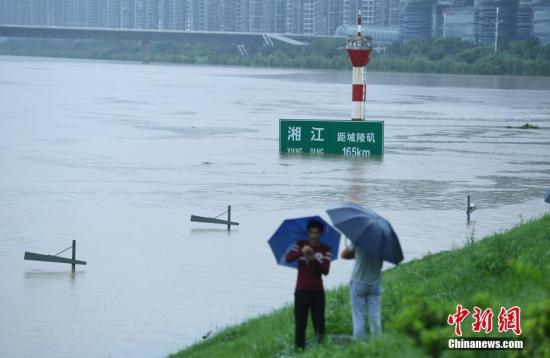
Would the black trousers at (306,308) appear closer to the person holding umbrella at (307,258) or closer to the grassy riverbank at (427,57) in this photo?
the person holding umbrella at (307,258)

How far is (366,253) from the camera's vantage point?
36.5 feet

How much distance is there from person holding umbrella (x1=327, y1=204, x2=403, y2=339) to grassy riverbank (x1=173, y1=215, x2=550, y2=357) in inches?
10.3

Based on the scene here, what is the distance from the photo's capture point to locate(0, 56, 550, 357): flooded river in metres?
17.6

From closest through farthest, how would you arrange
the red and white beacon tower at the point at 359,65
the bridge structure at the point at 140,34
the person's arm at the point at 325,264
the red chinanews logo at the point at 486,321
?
the red chinanews logo at the point at 486,321, the person's arm at the point at 325,264, the red and white beacon tower at the point at 359,65, the bridge structure at the point at 140,34

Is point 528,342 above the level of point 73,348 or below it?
above

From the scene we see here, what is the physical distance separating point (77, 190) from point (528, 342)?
24.5m

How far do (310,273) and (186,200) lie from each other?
18542mm

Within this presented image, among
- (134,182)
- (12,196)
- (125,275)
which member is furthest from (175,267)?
(134,182)

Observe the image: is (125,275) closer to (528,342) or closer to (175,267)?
(175,267)

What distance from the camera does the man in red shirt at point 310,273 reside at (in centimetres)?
1112

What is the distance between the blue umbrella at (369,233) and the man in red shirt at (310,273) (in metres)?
0.24

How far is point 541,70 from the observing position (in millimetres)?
134250

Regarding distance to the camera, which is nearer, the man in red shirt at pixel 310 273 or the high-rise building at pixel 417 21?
the man in red shirt at pixel 310 273

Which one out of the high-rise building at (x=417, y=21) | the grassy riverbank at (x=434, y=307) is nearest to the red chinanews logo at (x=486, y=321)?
the grassy riverbank at (x=434, y=307)
